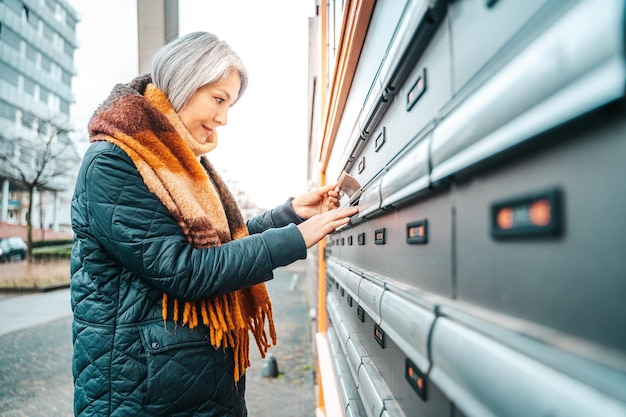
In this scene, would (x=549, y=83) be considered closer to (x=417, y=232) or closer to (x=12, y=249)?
(x=417, y=232)

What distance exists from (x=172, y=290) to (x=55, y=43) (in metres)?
37.9

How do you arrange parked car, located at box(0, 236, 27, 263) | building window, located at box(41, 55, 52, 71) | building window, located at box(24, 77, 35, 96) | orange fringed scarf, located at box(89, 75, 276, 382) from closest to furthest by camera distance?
orange fringed scarf, located at box(89, 75, 276, 382) → parked car, located at box(0, 236, 27, 263) → building window, located at box(24, 77, 35, 96) → building window, located at box(41, 55, 52, 71)

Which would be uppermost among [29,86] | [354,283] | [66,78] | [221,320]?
[66,78]

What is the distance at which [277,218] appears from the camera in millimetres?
1959

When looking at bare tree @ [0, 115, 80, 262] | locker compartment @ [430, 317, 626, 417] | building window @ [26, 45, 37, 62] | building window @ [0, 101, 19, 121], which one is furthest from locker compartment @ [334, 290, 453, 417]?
building window @ [26, 45, 37, 62]

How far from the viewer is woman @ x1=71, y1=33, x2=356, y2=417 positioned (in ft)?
3.93

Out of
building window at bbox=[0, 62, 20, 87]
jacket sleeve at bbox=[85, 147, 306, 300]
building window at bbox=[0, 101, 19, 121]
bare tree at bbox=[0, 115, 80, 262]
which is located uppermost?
building window at bbox=[0, 62, 20, 87]

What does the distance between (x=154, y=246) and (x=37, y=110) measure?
33.2 meters

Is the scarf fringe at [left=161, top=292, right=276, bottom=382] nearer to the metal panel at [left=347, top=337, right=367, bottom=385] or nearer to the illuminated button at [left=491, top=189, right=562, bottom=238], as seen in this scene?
the metal panel at [left=347, top=337, right=367, bottom=385]

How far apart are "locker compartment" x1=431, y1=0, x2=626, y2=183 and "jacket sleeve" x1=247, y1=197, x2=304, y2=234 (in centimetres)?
139

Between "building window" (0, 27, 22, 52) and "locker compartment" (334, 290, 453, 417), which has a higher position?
"building window" (0, 27, 22, 52)

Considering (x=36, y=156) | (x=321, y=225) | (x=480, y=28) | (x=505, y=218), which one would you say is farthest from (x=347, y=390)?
(x=36, y=156)

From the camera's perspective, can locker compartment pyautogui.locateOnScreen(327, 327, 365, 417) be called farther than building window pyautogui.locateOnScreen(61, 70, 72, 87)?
No

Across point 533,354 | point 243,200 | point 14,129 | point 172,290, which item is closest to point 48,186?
point 14,129
